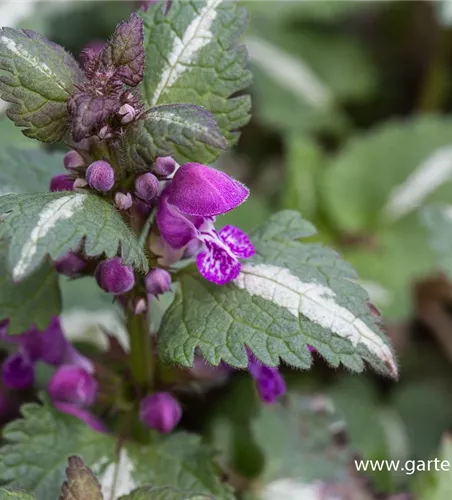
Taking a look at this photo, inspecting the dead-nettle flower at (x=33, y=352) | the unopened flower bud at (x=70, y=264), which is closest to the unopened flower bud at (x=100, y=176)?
the unopened flower bud at (x=70, y=264)

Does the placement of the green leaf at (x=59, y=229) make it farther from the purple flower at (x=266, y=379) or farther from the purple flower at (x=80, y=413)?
the purple flower at (x=80, y=413)

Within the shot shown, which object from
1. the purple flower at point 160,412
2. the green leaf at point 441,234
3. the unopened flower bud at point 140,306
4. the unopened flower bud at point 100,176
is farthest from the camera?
the green leaf at point 441,234

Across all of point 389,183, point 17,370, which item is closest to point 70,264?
point 17,370

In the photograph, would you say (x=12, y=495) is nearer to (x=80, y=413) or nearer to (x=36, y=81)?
(x=80, y=413)

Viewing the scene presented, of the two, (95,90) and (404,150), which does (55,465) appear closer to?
(95,90)

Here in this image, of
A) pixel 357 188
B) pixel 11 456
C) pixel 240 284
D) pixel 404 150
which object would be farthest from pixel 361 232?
pixel 11 456

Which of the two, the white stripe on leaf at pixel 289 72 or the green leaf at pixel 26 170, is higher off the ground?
the green leaf at pixel 26 170
